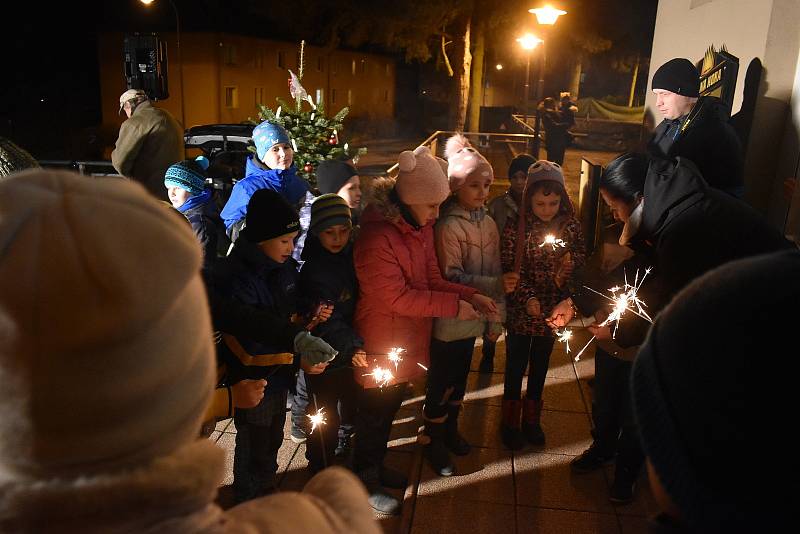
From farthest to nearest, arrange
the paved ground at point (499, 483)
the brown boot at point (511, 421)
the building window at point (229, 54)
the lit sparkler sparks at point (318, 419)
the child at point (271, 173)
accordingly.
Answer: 1. the building window at point (229, 54)
2. the child at point (271, 173)
3. the brown boot at point (511, 421)
4. the lit sparkler sparks at point (318, 419)
5. the paved ground at point (499, 483)

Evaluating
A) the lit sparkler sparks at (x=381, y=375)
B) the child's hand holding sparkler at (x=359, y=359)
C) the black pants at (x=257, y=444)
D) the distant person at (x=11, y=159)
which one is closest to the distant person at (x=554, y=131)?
the lit sparkler sparks at (x=381, y=375)

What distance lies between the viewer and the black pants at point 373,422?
13.1 ft

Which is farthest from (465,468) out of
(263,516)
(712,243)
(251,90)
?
(251,90)

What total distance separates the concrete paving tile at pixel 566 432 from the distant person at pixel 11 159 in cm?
377

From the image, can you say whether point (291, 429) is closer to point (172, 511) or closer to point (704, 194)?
point (704, 194)

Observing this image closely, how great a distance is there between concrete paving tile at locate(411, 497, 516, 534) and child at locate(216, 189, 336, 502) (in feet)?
3.12

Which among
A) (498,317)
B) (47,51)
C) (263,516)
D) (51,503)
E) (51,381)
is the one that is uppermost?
(47,51)

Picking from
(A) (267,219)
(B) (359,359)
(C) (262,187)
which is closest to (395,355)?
(B) (359,359)

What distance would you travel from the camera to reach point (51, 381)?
0.95 meters

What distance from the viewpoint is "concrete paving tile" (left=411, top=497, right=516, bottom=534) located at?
377cm

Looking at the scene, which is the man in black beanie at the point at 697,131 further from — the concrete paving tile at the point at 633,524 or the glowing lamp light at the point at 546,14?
the glowing lamp light at the point at 546,14

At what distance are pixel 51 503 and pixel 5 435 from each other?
5.0 inches

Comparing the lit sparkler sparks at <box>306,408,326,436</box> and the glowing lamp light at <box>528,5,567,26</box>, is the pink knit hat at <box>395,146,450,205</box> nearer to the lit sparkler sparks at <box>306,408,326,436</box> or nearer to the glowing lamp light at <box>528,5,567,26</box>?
the lit sparkler sparks at <box>306,408,326,436</box>

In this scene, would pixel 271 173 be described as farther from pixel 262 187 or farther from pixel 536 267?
pixel 536 267
